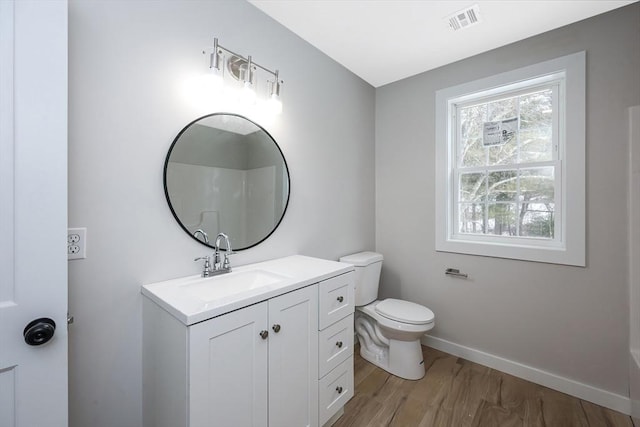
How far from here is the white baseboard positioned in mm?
1661

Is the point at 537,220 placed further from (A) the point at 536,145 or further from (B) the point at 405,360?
(B) the point at 405,360

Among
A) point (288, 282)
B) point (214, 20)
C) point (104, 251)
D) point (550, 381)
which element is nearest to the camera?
point (104, 251)

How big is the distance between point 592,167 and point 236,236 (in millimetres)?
2315

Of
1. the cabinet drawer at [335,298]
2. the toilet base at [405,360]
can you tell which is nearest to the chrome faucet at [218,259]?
the cabinet drawer at [335,298]

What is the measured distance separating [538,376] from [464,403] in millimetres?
667

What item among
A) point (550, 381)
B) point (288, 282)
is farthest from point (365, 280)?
point (550, 381)

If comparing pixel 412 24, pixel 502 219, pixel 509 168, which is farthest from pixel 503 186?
pixel 412 24

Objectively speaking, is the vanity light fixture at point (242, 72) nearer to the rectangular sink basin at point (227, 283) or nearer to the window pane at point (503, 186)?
the rectangular sink basin at point (227, 283)

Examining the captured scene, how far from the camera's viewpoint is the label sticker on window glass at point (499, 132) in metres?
2.11

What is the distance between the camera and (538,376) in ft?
6.25

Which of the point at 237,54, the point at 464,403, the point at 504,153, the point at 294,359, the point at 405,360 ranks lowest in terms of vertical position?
the point at 464,403

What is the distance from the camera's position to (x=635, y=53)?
1.60 meters

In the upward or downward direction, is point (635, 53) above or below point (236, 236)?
above

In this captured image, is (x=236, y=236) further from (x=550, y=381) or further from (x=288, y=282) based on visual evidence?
(x=550, y=381)
